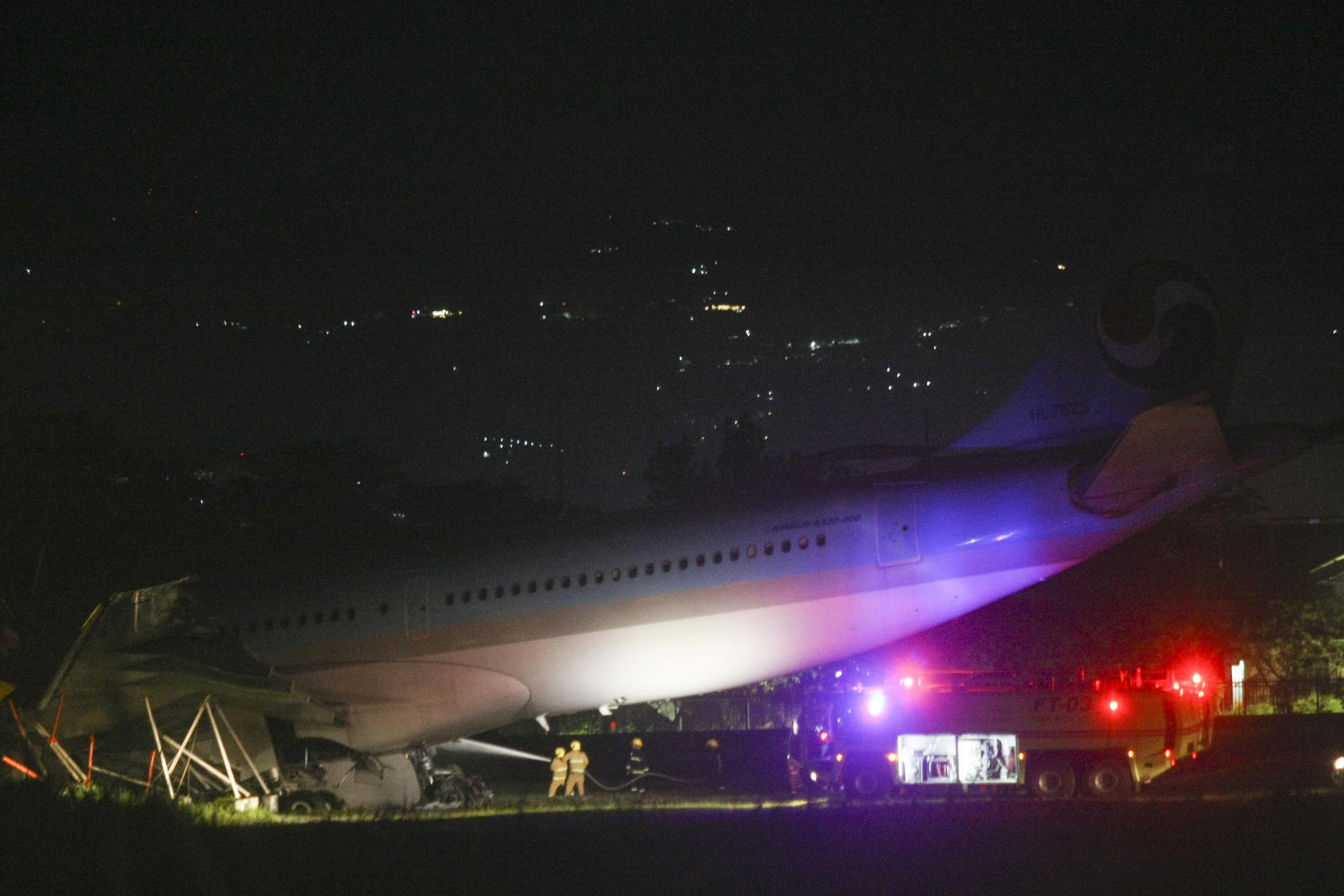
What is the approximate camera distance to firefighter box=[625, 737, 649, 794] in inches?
877

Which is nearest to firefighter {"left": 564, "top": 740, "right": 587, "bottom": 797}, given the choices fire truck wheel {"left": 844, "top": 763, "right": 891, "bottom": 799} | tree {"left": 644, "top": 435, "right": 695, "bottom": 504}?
fire truck wheel {"left": 844, "top": 763, "right": 891, "bottom": 799}

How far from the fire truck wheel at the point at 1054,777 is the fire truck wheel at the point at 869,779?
6.77ft

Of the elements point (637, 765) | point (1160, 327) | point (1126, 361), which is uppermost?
point (1160, 327)

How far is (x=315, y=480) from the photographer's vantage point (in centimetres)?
3438

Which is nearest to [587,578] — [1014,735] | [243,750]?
[243,750]

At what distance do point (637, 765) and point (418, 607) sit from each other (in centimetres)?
726

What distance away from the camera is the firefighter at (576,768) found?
18984mm

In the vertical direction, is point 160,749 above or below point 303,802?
above

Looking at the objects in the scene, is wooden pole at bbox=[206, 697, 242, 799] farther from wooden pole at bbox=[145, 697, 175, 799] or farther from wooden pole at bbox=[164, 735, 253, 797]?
wooden pole at bbox=[145, 697, 175, 799]

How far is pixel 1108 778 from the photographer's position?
17125mm

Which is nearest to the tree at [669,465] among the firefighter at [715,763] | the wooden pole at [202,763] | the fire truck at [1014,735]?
the firefighter at [715,763]

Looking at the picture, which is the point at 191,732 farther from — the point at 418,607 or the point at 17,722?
the point at 418,607

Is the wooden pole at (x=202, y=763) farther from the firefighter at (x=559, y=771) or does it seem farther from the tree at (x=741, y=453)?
the tree at (x=741, y=453)

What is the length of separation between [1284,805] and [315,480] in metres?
28.3
